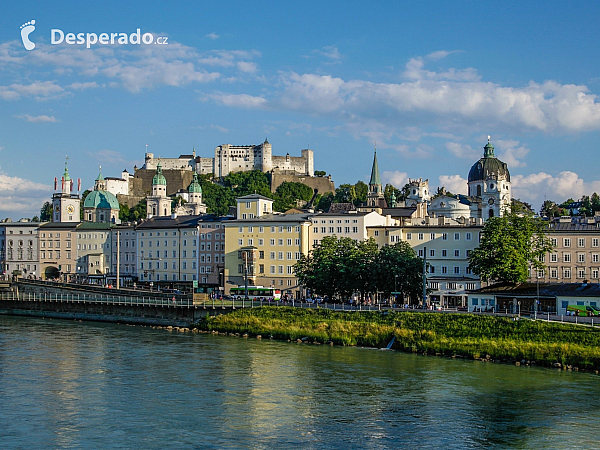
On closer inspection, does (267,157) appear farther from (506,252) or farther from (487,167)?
(506,252)

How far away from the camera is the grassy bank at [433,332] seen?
44406 millimetres

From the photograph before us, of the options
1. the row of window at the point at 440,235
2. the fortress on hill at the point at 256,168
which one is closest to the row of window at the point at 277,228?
the row of window at the point at 440,235

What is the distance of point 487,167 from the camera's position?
13250cm

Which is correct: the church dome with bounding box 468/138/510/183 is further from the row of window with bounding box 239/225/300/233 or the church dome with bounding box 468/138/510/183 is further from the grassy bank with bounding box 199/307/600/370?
the grassy bank with bounding box 199/307/600/370

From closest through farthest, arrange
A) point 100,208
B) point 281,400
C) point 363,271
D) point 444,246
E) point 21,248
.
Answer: point 281,400 < point 363,271 < point 444,246 < point 21,248 < point 100,208

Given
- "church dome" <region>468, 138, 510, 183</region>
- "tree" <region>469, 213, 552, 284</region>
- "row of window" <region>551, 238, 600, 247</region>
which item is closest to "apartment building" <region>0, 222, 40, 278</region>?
"church dome" <region>468, 138, 510, 183</region>

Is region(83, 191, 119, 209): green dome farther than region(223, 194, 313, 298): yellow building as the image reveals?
Yes

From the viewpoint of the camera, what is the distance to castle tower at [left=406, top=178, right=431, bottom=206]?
484 feet

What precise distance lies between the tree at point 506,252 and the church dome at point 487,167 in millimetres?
62495

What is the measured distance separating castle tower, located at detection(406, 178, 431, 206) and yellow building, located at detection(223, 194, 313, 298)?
2406 inches

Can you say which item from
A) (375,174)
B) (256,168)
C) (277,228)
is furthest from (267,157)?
(277,228)

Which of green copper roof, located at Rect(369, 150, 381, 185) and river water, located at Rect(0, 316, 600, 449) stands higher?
green copper roof, located at Rect(369, 150, 381, 185)

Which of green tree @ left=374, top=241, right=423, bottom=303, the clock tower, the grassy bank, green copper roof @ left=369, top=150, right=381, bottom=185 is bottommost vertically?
the grassy bank

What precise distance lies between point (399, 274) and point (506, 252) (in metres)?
9.30
